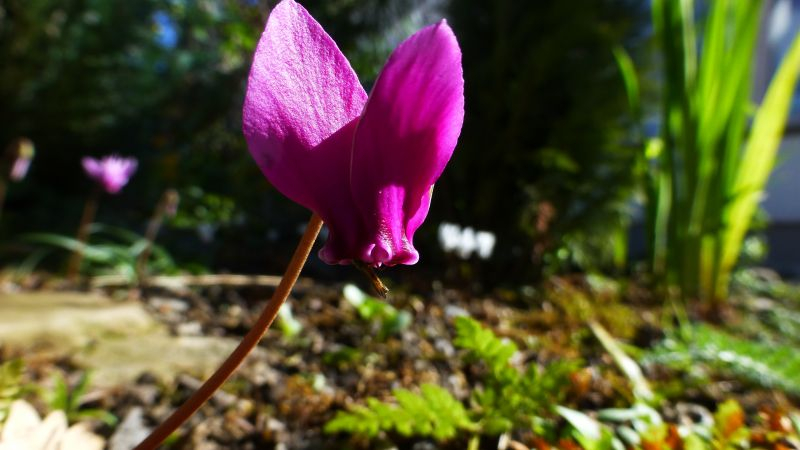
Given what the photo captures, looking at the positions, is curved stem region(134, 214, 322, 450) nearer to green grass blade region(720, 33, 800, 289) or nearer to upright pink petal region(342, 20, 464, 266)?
upright pink petal region(342, 20, 464, 266)

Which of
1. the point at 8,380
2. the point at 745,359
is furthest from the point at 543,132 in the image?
the point at 8,380

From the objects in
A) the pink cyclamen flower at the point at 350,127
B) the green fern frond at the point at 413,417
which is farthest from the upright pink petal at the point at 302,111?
the green fern frond at the point at 413,417

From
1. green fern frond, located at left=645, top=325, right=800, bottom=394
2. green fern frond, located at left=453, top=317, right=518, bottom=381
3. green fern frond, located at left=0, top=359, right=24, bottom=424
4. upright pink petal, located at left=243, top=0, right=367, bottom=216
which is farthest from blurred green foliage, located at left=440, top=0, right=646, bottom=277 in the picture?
upright pink petal, located at left=243, top=0, right=367, bottom=216

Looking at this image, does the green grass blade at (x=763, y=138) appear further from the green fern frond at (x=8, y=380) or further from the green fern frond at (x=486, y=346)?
the green fern frond at (x=8, y=380)

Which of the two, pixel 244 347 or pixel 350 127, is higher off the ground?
pixel 350 127

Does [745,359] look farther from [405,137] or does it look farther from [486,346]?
[405,137]

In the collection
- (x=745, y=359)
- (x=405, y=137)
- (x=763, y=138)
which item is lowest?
(x=745, y=359)
